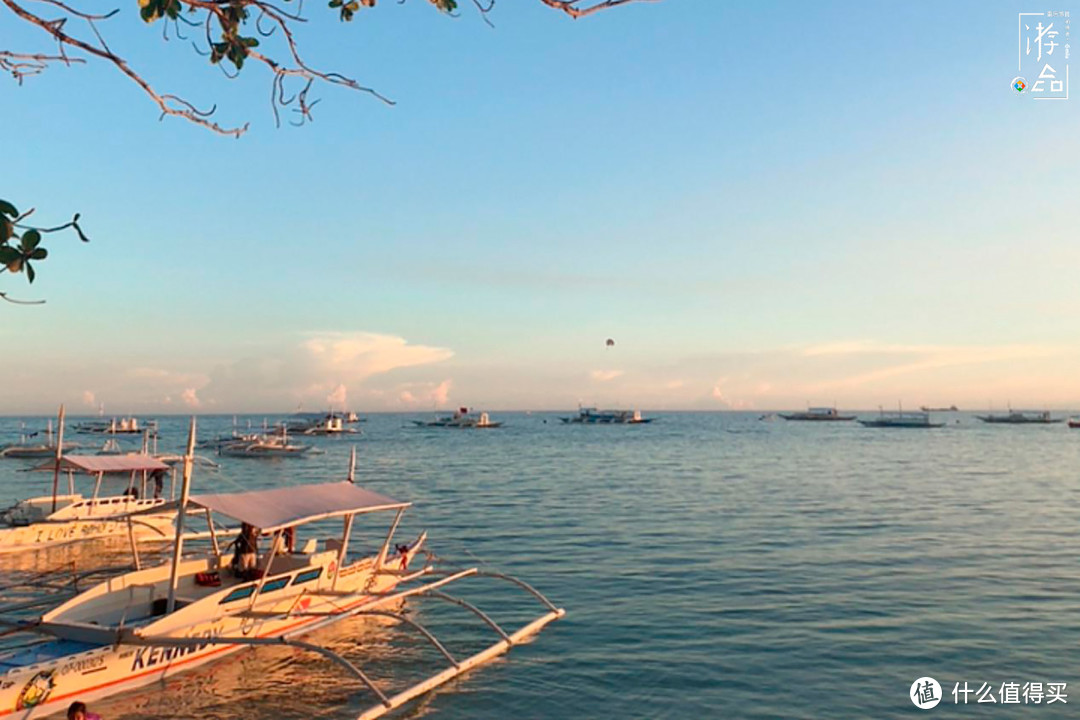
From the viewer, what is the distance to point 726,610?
21.4m

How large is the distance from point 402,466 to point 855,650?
5967cm

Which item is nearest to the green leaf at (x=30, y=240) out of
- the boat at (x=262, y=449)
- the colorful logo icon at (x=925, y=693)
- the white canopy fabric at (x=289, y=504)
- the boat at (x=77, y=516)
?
the white canopy fabric at (x=289, y=504)

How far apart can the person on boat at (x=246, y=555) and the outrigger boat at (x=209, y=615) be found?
0.05m

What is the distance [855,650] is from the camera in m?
17.8

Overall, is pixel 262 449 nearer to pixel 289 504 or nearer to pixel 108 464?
pixel 108 464

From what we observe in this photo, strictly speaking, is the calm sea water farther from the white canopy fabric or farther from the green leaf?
the green leaf

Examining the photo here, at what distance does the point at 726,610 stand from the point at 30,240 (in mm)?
20243

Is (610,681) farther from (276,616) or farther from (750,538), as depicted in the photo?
(750,538)

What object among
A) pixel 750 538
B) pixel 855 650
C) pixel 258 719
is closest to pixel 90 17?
pixel 258 719

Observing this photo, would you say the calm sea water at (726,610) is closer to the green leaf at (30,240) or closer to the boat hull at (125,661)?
the boat hull at (125,661)

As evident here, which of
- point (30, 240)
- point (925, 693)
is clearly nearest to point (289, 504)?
point (925, 693)

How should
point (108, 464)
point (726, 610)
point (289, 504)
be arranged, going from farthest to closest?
point (108, 464) < point (726, 610) < point (289, 504)

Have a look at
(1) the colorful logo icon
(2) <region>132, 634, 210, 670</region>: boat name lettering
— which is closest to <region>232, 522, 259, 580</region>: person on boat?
(2) <region>132, 634, 210, 670</region>: boat name lettering

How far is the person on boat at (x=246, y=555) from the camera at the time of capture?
62.3 ft
